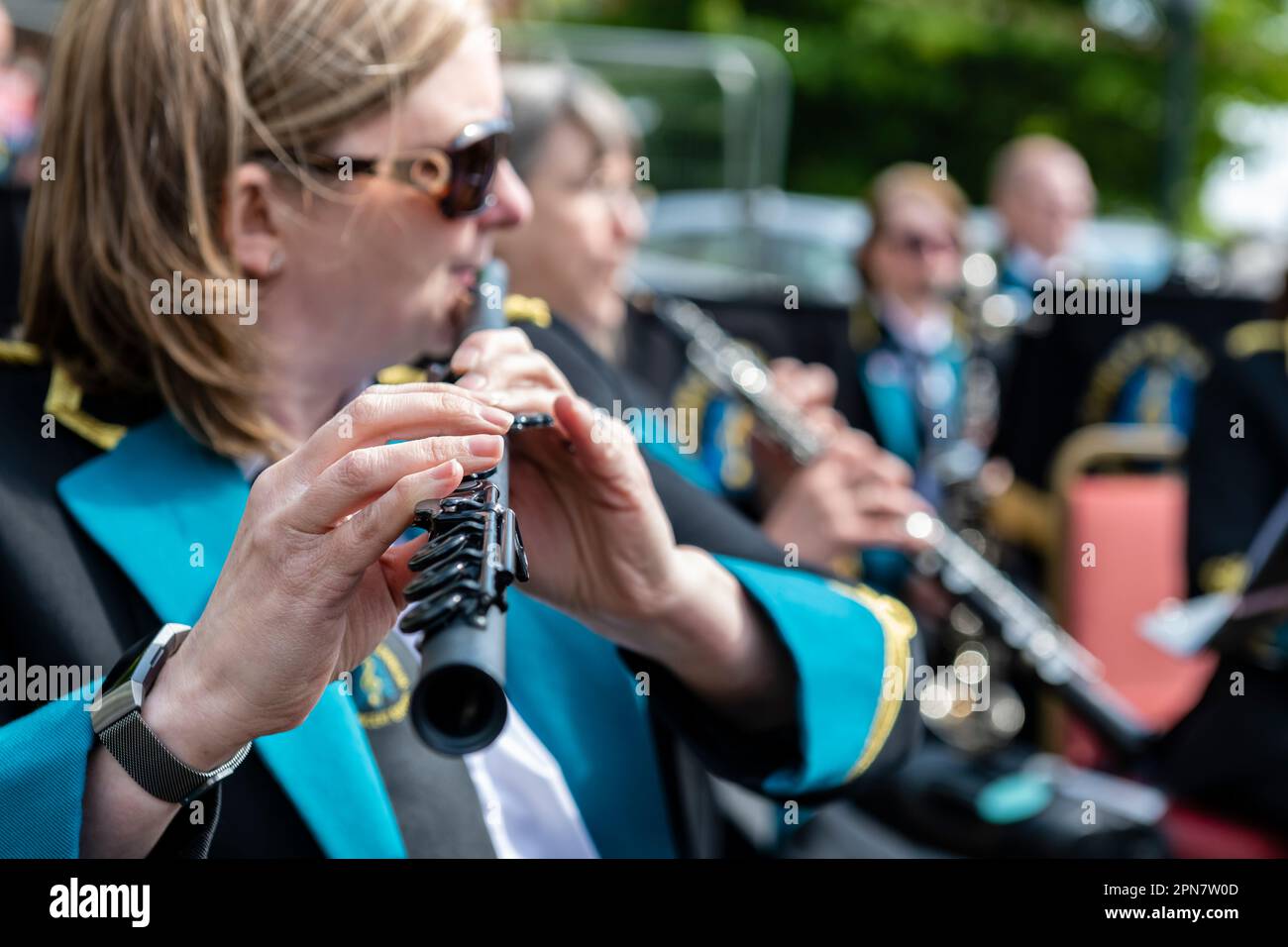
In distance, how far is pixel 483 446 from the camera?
3.16ft

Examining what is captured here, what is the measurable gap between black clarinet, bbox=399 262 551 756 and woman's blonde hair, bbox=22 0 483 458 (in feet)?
2.14

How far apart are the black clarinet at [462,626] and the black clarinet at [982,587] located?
1950 mm

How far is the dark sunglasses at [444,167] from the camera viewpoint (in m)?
1.47

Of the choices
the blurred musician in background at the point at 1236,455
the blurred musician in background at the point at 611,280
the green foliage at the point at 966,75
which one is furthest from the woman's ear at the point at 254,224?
the green foliage at the point at 966,75

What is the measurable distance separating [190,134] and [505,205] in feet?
1.23

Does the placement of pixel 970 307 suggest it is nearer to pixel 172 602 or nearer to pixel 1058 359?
pixel 1058 359

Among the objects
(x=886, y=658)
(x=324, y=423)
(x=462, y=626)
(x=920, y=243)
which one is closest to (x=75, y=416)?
(x=324, y=423)

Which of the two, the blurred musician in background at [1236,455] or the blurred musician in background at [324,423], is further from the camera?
the blurred musician in background at [1236,455]

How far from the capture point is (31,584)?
4.20 ft

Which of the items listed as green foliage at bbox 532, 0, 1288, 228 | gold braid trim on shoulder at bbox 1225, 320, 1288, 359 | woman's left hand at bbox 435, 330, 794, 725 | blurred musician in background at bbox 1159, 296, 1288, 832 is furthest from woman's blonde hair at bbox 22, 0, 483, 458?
green foliage at bbox 532, 0, 1288, 228

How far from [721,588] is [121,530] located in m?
0.64

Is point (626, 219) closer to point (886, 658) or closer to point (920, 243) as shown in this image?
point (886, 658)

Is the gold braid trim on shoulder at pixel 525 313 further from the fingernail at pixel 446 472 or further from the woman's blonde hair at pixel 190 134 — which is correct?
the fingernail at pixel 446 472

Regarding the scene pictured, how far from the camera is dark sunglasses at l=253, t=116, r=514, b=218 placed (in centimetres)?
147
